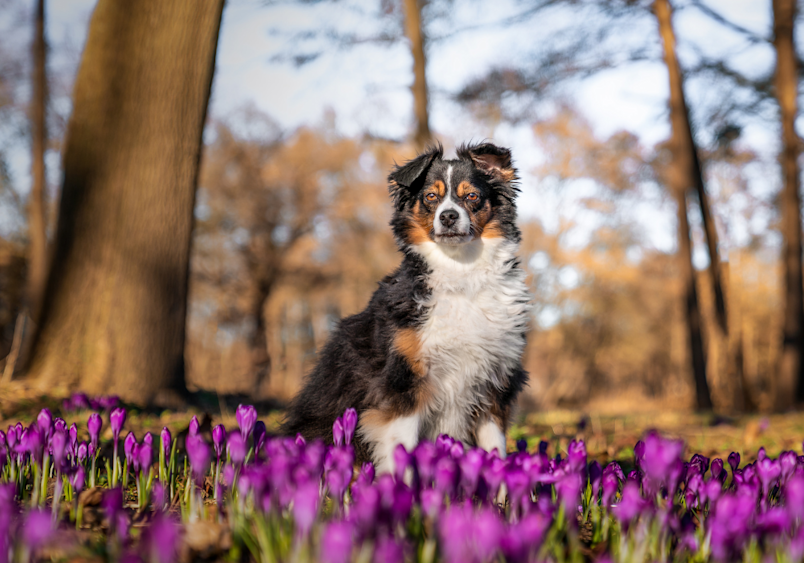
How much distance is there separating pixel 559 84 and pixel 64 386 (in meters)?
12.6

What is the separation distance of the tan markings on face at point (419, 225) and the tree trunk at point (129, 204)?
344 centimetres

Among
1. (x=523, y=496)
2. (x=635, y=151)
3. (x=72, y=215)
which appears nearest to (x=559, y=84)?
(x=635, y=151)

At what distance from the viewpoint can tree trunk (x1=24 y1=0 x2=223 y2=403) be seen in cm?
599

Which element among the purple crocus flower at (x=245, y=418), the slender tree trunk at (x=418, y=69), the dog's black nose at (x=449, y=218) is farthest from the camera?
the slender tree trunk at (x=418, y=69)

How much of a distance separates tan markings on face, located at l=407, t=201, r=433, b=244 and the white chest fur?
0.09 meters

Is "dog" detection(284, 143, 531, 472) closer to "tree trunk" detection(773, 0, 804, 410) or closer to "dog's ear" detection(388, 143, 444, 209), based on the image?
"dog's ear" detection(388, 143, 444, 209)

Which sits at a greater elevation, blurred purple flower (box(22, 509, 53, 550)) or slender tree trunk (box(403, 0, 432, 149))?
slender tree trunk (box(403, 0, 432, 149))

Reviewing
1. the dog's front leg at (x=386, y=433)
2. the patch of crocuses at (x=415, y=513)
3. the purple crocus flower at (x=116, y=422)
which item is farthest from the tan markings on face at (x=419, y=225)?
the purple crocus flower at (x=116, y=422)

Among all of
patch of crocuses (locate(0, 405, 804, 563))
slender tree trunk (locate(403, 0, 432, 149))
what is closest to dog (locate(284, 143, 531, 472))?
patch of crocuses (locate(0, 405, 804, 563))

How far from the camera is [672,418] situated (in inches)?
377

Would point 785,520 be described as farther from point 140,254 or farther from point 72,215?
point 72,215

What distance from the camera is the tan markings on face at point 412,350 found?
3326 mm

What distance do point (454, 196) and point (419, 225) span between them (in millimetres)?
303

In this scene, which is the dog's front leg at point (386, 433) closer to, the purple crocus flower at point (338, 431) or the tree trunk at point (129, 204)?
the purple crocus flower at point (338, 431)
